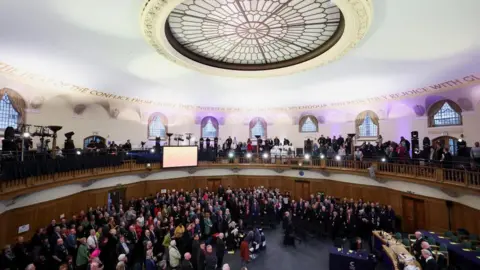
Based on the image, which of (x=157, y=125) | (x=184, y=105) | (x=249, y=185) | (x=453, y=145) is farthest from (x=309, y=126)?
(x=157, y=125)

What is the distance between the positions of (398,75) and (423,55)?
2552 mm

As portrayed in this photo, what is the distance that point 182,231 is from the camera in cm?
998

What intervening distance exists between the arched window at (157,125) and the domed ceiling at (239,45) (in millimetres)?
4383

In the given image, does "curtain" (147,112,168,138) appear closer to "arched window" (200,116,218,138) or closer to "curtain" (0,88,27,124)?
"arched window" (200,116,218,138)

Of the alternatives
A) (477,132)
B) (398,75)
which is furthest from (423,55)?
(477,132)

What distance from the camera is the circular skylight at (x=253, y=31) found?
884 cm

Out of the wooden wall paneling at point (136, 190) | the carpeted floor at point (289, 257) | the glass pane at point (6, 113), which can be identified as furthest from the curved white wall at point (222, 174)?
the carpeted floor at point (289, 257)

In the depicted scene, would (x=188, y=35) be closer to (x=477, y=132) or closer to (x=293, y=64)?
(x=293, y=64)

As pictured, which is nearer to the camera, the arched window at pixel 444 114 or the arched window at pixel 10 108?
the arched window at pixel 10 108

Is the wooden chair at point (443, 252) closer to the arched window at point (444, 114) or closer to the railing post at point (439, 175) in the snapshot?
the railing post at point (439, 175)

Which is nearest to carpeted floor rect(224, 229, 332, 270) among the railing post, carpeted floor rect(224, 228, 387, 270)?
carpeted floor rect(224, 228, 387, 270)

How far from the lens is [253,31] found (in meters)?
10.7

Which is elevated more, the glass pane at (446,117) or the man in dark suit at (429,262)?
the glass pane at (446,117)

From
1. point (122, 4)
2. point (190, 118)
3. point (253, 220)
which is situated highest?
point (122, 4)
